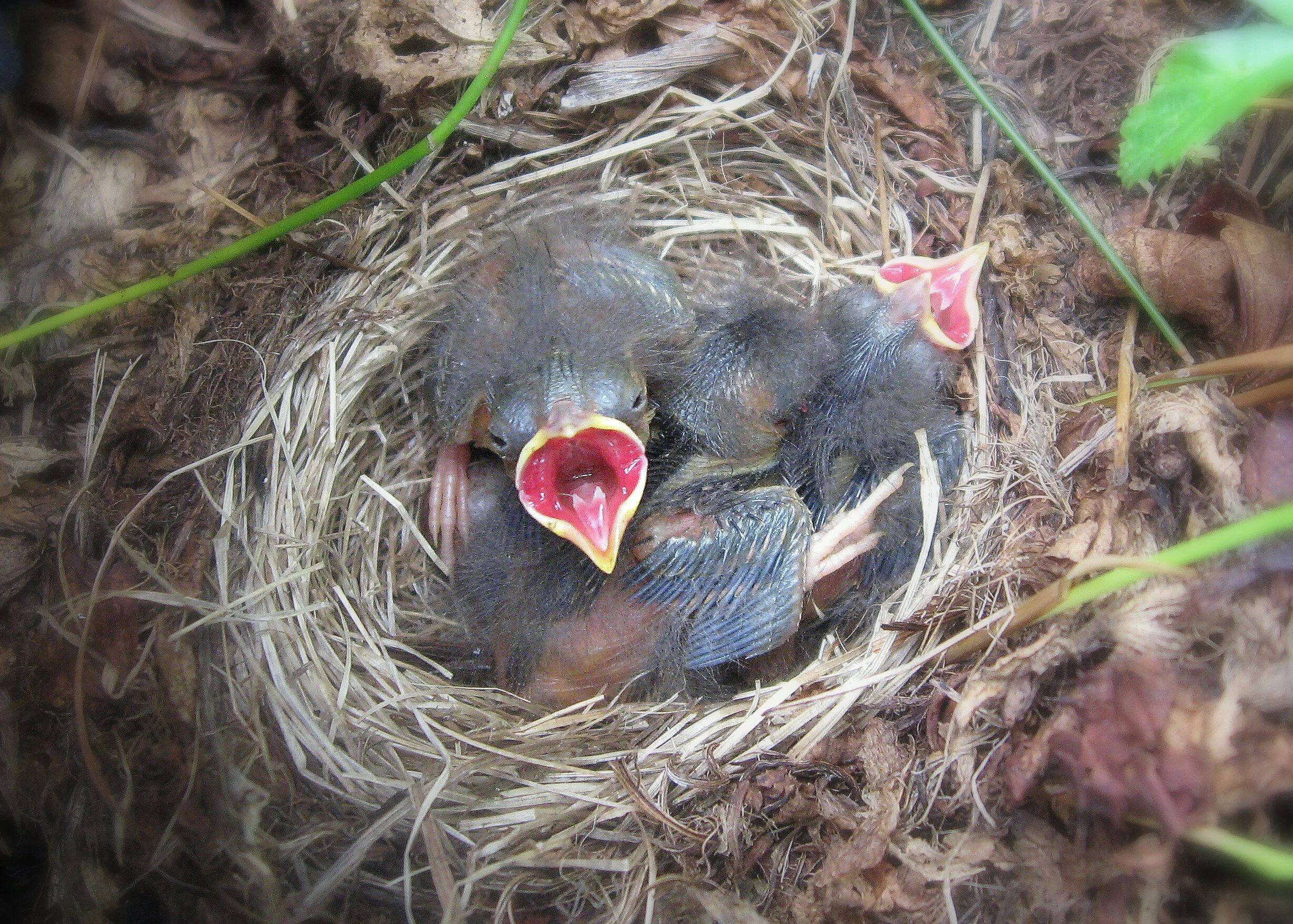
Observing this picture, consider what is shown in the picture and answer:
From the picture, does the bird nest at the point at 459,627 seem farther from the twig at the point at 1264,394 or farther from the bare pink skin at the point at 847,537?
the twig at the point at 1264,394

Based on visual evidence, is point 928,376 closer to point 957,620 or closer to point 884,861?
point 957,620

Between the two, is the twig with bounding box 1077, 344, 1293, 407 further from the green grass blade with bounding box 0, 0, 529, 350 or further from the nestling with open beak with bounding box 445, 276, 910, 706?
the green grass blade with bounding box 0, 0, 529, 350

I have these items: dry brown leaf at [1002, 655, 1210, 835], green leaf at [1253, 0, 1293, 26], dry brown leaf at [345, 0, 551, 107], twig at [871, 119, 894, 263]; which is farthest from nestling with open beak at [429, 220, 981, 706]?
green leaf at [1253, 0, 1293, 26]

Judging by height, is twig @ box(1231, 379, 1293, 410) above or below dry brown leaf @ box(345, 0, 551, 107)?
below

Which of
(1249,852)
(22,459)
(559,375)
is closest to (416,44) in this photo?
(559,375)

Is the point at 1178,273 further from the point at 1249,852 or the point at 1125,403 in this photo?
the point at 1249,852

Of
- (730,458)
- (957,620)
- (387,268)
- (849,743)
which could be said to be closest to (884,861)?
(849,743)

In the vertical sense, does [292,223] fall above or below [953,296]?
above
